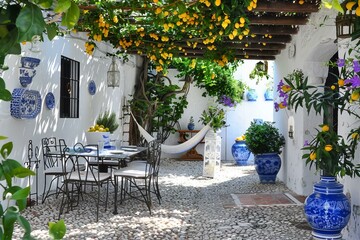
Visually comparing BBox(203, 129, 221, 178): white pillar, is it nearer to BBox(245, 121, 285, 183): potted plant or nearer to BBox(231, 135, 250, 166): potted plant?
BBox(245, 121, 285, 183): potted plant

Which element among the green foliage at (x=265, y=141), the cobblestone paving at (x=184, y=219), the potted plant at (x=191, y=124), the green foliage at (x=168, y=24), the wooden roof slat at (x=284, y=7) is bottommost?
the cobblestone paving at (x=184, y=219)

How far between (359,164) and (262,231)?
122 centimetres

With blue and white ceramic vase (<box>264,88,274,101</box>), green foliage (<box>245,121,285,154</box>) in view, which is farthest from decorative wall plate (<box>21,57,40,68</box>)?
blue and white ceramic vase (<box>264,88,274,101</box>)

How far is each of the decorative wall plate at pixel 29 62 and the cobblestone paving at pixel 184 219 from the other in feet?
5.14

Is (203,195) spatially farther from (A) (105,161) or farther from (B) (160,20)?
(B) (160,20)

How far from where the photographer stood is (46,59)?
5.43m

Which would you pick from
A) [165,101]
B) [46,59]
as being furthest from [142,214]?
[165,101]

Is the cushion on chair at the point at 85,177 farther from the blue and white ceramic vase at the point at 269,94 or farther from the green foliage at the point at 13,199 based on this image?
the blue and white ceramic vase at the point at 269,94

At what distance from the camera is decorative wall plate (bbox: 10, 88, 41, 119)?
4.57 metres

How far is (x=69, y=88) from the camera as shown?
6371 mm

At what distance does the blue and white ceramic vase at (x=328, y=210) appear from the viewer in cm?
323

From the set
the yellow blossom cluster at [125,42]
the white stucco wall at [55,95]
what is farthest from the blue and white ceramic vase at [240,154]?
the yellow blossom cluster at [125,42]

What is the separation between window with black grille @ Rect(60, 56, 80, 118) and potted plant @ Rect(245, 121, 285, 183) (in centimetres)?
278

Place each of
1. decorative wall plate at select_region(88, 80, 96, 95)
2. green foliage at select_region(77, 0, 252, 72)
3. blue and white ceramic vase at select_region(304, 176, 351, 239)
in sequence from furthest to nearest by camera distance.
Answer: decorative wall plate at select_region(88, 80, 96, 95)
green foliage at select_region(77, 0, 252, 72)
blue and white ceramic vase at select_region(304, 176, 351, 239)
